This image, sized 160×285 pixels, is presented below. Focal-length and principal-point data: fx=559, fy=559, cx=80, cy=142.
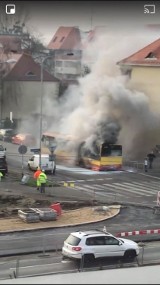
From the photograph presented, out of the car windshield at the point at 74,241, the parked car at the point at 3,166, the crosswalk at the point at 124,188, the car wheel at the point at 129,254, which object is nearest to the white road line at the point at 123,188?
the crosswalk at the point at 124,188

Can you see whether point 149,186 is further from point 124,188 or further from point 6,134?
point 6,134

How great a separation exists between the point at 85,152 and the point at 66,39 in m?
43.6

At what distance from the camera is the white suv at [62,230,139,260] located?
1805 cm

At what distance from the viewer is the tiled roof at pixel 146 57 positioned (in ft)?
179

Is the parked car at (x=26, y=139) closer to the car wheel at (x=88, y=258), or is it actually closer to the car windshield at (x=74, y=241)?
the car windshield at (x=74, y=241)

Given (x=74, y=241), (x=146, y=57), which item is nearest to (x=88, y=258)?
(x=74, y=241)

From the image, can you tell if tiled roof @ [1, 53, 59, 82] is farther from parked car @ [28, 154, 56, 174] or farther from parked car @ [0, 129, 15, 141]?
parked car @ [28, 154, 56, 174]

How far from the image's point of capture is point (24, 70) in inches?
2783

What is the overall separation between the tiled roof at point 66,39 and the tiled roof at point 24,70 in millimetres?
7447

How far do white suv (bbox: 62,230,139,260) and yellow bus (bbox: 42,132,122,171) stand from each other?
22.0 metres

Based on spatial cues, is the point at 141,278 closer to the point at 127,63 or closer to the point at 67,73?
the point at 127,63

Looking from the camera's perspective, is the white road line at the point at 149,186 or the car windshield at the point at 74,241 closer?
the car windshield at the point at 74,241

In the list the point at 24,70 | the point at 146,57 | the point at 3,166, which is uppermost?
the point at 24,70

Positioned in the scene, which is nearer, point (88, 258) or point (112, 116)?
point (88, 258)
